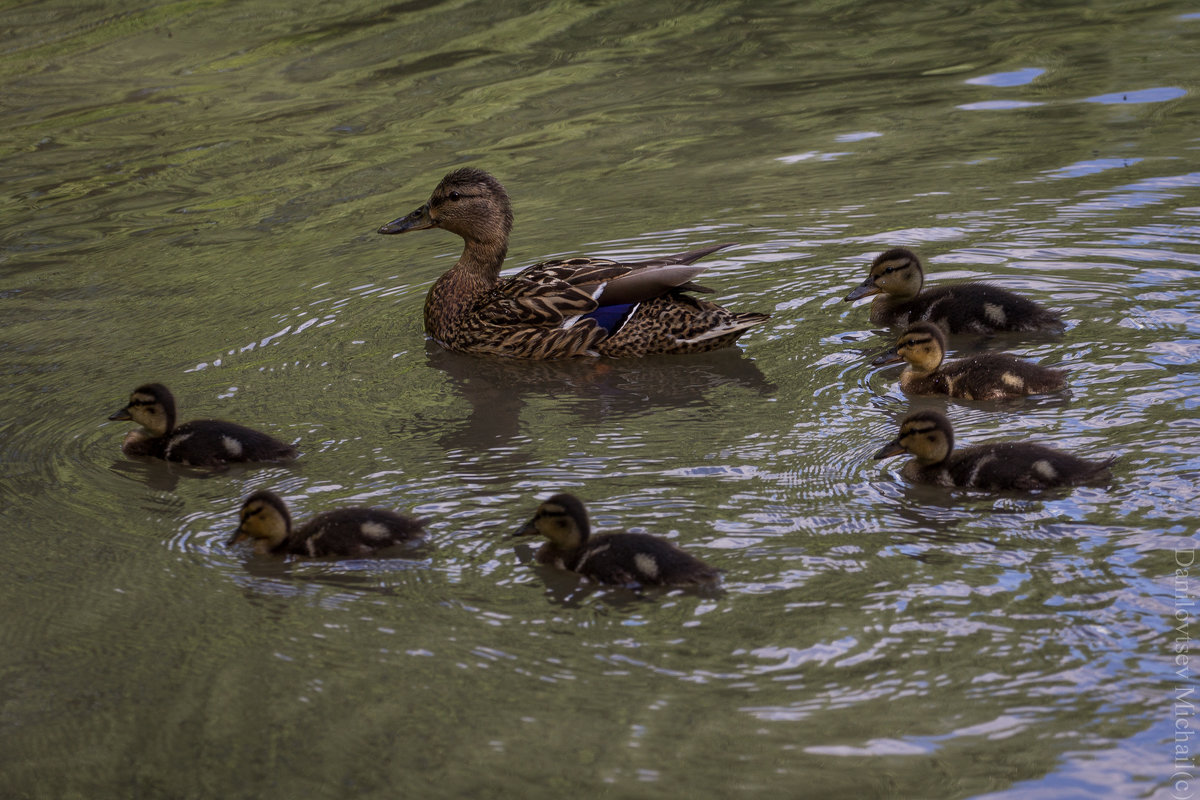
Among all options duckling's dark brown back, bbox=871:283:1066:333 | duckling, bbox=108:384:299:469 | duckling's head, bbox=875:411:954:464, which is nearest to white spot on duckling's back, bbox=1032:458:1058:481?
duckling's head, bbox=875:411:954:464

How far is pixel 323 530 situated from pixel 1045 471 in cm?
228

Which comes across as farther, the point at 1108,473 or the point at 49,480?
the point at 49,480

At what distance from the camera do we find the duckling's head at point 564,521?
396 centimetres

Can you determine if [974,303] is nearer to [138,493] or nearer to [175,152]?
[138,493]

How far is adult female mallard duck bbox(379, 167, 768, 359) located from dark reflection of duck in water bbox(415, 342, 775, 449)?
0.08 m

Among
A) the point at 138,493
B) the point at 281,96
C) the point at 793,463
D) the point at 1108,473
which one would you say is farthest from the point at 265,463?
the point at 281,96

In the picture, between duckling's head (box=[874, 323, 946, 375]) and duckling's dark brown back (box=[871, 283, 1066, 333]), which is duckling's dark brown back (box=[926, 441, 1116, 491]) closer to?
duckling's head (box=[874, 323, 946, 375])

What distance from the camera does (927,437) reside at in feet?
14.2

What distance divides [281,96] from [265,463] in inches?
287

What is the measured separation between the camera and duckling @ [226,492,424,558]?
4113 mm

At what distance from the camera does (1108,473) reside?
4168 millimetres

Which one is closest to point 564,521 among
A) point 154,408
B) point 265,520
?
point 265,520

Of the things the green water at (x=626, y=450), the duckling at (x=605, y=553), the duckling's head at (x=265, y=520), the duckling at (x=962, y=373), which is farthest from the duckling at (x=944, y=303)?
the duckling's head at (x=265, y=520)

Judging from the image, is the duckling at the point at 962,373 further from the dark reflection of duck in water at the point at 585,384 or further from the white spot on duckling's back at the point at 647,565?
the white spot on duckling's back at the point at 647,565
